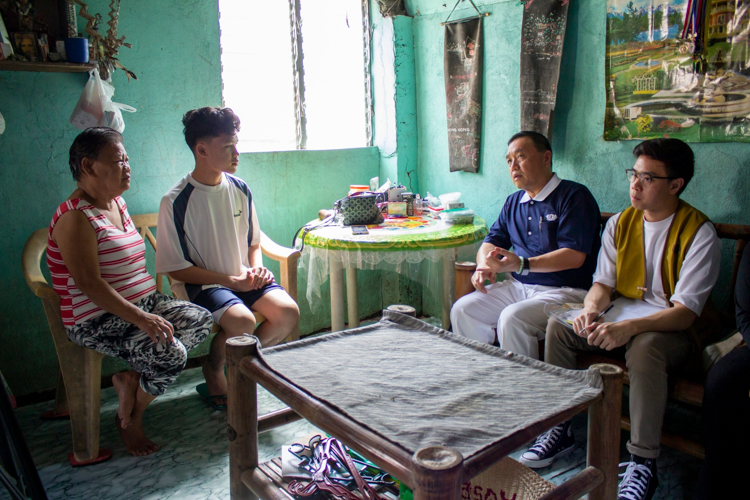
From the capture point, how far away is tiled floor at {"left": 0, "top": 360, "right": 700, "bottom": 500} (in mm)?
2070

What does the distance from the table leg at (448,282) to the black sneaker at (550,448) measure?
901 millimetres

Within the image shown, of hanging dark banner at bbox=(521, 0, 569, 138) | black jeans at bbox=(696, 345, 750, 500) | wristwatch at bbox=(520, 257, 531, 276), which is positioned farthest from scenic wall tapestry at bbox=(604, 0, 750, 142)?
black jeans at bbox=(696, 345, 750, 500)

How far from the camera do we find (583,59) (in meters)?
2.89

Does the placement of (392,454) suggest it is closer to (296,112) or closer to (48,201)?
(48,201)

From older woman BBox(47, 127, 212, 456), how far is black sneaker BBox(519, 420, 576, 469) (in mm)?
1479

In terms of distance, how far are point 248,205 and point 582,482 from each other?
6.76ft

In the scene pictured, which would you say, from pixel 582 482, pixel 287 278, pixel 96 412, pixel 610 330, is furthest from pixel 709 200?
pixel 96 412

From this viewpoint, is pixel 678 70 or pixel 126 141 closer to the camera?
pixel 678 70

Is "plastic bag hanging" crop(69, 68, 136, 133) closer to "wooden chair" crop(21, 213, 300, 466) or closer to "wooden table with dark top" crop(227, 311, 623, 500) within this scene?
"wooden chair" crop(21, 213, 300, 466)

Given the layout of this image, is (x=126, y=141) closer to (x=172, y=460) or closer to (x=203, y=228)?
(x=203, y=228)

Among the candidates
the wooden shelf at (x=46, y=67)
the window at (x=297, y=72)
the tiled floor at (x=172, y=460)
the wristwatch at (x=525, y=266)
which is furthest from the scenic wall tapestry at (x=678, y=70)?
the wooden shelf at (x=46, y=67)

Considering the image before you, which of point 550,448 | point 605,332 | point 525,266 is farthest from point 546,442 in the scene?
point 525,266

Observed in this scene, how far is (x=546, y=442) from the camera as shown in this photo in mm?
2213

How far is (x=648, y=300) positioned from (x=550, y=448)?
72 centimetres
